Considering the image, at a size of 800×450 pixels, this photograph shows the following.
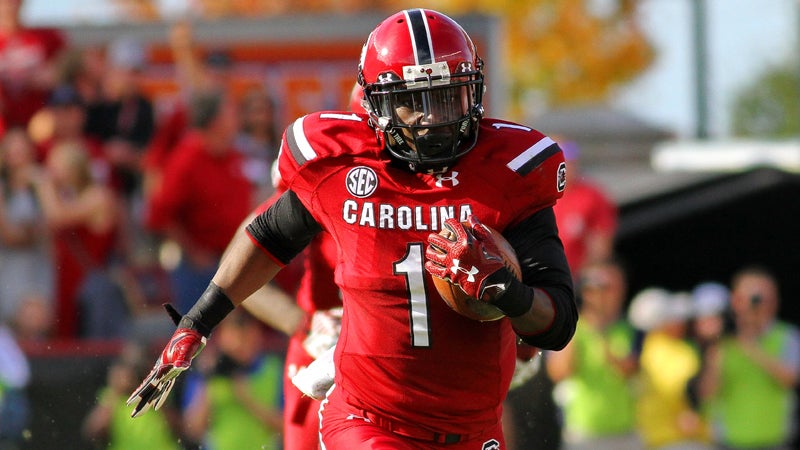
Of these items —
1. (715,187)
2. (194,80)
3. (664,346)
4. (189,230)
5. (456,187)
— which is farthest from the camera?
(715,187)

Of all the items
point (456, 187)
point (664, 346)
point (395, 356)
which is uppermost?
point (456, 187)

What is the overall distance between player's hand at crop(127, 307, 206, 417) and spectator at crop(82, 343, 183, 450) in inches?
138

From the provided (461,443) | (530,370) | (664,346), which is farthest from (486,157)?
(664,346)

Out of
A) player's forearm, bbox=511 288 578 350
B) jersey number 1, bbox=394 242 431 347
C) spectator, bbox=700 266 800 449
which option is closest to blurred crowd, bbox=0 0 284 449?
spectator, bbox=700 266 800 449

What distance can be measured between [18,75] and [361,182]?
6483mm

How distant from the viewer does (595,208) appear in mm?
10391

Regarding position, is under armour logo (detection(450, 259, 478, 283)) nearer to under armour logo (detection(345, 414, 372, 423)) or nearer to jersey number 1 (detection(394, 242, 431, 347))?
jersey number 1 (detection(394, 242, 431, 347))

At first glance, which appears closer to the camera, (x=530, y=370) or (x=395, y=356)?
(x=395, y=356)

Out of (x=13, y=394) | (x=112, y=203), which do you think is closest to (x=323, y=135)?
(x=13, y=394)

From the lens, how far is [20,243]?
31.1ft

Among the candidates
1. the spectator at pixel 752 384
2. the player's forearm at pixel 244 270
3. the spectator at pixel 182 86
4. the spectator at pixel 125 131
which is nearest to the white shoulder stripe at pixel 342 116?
the player's forearm at pixel 244 270

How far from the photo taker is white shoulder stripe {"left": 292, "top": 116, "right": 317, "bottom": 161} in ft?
14.3

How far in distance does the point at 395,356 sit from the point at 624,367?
18.7ft

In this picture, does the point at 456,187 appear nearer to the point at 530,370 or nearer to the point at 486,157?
the point at 486,157
